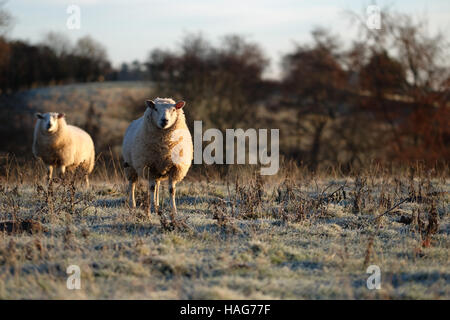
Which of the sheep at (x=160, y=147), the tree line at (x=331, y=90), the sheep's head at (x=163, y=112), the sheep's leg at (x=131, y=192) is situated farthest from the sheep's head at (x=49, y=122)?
the tree line at (x=331, y=90)

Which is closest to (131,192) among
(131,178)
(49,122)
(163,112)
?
(131,178)

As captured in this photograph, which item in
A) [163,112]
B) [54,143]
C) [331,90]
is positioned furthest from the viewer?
[331,90]

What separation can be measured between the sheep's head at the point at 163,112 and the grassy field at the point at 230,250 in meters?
1.14

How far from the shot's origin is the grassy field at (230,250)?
15.8ft

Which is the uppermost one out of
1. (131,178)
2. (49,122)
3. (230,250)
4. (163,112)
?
(163,112)

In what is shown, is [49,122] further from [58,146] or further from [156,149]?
[156,149]

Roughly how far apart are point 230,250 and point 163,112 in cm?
242

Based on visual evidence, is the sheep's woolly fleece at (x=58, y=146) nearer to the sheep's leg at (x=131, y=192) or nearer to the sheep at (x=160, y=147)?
the sheep's leg at (x=131, y=192)

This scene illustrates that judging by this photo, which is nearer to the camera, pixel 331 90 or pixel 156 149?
pixel 156 149

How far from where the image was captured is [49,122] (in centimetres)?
1004

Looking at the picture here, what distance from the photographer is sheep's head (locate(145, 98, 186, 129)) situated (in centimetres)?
726

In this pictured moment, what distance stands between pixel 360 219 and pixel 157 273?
3581 millimetres

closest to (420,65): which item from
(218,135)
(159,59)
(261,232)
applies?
(218,135)

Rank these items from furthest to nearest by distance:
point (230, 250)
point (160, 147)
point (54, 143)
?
point (54, 143)
point (160, 147)
point (230, 250)
